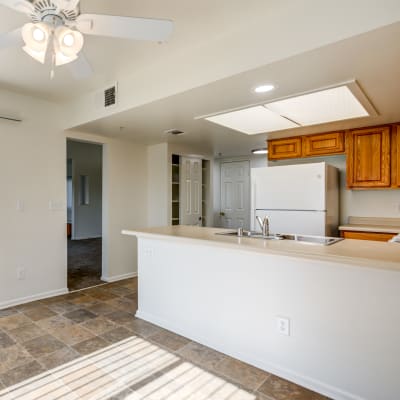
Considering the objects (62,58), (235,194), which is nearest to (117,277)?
(235,194)

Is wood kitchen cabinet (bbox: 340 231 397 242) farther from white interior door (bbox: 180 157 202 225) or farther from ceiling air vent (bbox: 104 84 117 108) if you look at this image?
ceiling air vent (bbox: 104 84 117 108)

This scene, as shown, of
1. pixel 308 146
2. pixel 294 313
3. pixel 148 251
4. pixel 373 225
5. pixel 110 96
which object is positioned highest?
pixel 110 96

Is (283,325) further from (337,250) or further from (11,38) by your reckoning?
(11,38)

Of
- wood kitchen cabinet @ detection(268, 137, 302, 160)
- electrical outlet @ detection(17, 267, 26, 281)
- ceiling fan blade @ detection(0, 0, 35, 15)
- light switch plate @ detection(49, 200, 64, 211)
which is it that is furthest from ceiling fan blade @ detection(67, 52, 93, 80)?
wood kitchen cabinet @ detection(268, 137, 302, 160)

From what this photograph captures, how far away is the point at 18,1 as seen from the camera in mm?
1368

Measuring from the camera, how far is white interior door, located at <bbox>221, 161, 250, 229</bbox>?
611cm

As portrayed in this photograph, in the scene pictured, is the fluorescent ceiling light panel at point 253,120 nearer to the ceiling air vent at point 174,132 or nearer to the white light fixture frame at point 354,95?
the white light fixture frame at point 354,95

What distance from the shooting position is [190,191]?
5.14m

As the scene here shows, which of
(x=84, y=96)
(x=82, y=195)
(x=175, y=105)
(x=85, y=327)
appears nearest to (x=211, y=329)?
(x=85, y=327)

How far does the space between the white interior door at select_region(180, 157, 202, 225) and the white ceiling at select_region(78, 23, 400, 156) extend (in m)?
1.08

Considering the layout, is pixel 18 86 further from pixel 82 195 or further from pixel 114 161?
pixel 82 195

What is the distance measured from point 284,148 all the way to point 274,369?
2.93m

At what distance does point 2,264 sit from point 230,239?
262 centimetres

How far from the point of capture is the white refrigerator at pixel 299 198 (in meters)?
3.41
